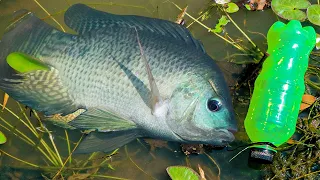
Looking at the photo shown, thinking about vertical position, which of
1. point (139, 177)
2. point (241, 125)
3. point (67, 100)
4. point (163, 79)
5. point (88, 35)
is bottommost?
point (139, 177)

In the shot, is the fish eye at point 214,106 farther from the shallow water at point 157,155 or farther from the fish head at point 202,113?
the shallow water at point 157,155

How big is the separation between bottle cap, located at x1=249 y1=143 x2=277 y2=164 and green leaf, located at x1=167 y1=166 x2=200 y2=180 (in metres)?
0.40

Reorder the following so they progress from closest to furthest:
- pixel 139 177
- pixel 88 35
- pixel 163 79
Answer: pixel 163 79 < pixel 88 35 < pixel 139 177

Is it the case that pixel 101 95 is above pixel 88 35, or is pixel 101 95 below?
below

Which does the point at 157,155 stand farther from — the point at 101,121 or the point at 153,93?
the point at 153,93

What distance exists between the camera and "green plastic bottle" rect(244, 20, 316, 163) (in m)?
3.11

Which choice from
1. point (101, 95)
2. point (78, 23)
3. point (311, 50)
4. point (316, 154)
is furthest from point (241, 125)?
point (78, 23)

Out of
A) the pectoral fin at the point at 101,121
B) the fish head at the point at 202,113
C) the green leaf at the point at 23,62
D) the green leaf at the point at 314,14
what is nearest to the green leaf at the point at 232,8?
the green leaf at the point at 314,14

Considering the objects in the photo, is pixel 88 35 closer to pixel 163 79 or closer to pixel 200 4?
pixel 163 79

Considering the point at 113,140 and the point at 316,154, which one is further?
the point at 316,154

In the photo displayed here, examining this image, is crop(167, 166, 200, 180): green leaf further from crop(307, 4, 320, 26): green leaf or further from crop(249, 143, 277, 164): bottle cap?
crop(307, 4, 320, 26): green leaf

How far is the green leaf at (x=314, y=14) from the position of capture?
3.69m

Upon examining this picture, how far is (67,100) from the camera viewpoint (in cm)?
318

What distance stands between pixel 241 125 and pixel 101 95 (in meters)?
1.07
